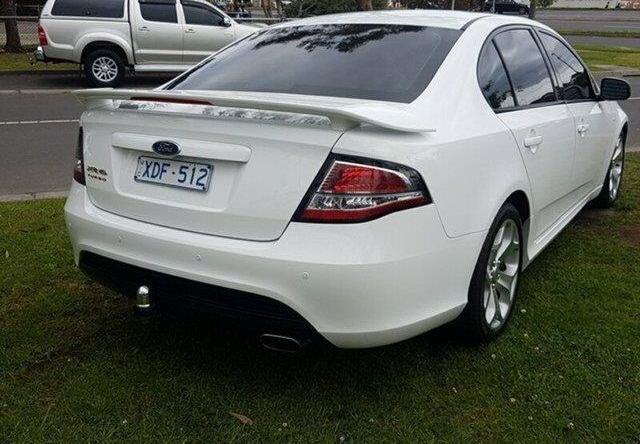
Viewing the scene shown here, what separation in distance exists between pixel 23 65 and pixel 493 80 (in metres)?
16.2

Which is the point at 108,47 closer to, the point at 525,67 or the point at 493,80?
the point at 525,67

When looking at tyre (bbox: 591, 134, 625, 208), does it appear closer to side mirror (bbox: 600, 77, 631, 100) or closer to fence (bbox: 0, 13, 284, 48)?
side mirror (bbox: 600, 77, 631, 100)

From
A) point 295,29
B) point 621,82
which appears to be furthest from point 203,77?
point 621,82

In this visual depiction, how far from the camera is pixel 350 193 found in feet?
8.35

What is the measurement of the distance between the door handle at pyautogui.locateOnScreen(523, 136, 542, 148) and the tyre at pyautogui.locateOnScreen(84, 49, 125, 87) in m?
12.5

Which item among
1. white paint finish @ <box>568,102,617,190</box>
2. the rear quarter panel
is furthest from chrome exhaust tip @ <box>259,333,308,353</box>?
white paint finish @ <box>568,102,617,190</box>

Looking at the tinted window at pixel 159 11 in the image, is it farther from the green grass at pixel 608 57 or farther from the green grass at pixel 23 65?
the green grass at pixel 608 57

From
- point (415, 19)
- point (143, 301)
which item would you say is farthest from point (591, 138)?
point (143, 301)

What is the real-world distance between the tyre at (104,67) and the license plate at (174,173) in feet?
41.1

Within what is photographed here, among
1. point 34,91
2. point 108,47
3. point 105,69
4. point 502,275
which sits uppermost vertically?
point 502,275

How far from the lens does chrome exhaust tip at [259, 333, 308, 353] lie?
2705 millimetres

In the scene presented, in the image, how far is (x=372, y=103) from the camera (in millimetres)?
2908

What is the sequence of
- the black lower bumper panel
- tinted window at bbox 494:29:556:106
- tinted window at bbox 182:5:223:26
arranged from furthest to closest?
tinted window at bbox 182:5:223:26 → tinted window at bbox 494:29:556:106 → the black lower bumper panel

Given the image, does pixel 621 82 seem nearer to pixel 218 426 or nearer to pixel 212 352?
pixel 212 352
